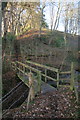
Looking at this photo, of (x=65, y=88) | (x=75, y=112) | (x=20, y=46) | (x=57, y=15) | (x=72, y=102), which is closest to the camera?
(x=75, y=112)

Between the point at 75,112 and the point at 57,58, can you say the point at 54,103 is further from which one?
the point at 57,58

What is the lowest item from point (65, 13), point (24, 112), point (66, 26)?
point (24, 112)

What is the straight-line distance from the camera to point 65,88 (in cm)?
496

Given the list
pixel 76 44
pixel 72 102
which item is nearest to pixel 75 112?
pixel 72 102

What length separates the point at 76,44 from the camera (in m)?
14.3

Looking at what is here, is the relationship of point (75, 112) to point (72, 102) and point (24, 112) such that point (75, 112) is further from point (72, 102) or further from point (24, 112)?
point (24, 112)

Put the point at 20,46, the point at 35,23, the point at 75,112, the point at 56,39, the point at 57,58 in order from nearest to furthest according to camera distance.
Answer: the point at 75,112, the point at 20,46, the point at 57,58, the point at 35,23, the point at 56,39

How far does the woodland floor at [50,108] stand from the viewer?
3832mm

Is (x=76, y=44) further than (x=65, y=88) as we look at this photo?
Yes

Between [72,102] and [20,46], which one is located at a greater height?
[20,46]

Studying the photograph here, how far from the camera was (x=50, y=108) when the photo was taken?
404 cm

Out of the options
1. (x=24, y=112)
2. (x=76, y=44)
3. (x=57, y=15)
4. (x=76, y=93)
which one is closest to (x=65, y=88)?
(x=76, y=93)

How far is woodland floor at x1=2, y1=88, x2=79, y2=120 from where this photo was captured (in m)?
3.83

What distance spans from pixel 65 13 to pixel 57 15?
1.34 meters
